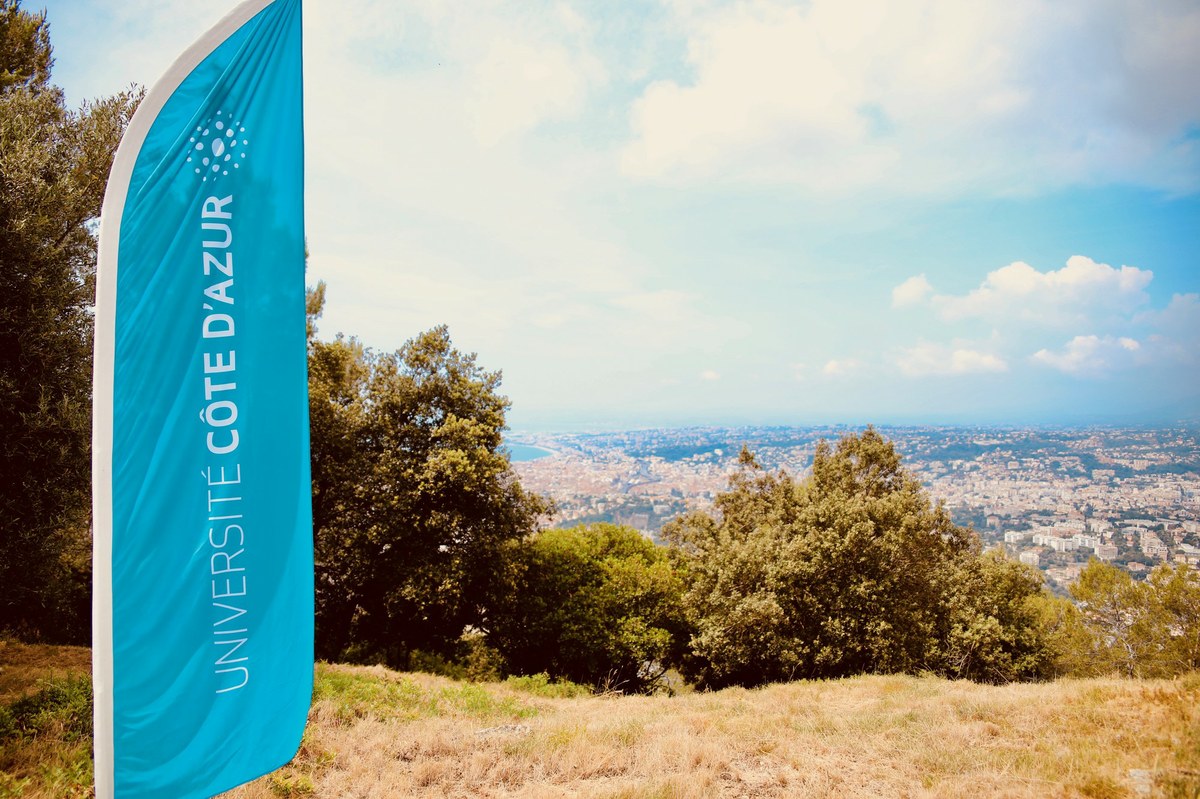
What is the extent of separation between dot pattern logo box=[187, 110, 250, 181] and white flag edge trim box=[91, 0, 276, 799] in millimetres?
253

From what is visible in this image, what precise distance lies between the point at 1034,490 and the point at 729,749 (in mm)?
76840

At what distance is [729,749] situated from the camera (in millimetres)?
6902

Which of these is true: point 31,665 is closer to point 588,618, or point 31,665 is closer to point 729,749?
point 729,749


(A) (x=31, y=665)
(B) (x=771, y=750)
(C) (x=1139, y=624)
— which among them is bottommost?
(C) (x=1139, y=624)

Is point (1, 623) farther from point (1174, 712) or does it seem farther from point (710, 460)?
point (710, 460)

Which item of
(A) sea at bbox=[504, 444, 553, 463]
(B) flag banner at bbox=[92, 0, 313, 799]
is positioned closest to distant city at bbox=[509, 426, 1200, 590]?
(B) flag banner at bbox=[92, 0, 313, 799]

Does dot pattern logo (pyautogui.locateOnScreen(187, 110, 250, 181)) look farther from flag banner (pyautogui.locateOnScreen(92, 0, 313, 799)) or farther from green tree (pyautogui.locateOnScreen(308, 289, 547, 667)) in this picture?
green tree (pyautogui.locateOnScreen(308, 289, 547, 667))

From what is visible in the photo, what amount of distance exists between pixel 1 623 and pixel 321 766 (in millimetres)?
10528

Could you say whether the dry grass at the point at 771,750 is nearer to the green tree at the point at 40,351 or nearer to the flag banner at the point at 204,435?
the flag banner at the point at 204,435

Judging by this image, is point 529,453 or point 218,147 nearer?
point 218,147

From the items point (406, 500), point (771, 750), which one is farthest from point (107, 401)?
point (406, 500)

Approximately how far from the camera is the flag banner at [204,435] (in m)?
3.19

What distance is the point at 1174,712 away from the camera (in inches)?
250

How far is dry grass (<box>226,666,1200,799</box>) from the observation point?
545 centimetres
